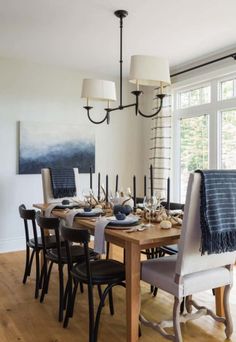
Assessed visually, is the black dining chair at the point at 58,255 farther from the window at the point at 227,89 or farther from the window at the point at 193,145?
the window at the point at 227,89

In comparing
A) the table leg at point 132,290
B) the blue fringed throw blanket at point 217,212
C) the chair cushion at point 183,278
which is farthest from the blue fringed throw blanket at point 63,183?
the blue fringed throw blanket at point 217,212

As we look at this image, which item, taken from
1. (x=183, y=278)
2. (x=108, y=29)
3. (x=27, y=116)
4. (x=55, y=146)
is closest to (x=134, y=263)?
(x=183, y=278)

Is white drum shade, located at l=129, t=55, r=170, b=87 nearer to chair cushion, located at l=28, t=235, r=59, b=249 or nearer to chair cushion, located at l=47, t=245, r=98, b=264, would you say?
chair cushion, located at l=47, t=245, r=98, b=264

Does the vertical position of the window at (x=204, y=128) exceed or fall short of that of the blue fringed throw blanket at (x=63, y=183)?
it exceeds it

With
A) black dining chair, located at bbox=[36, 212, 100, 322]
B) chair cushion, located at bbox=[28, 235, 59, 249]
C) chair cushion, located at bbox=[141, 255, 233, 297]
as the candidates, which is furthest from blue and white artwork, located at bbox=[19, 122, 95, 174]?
chair cushion, located at bbox=[141, 255, 233, 297]

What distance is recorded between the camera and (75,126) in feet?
16.7

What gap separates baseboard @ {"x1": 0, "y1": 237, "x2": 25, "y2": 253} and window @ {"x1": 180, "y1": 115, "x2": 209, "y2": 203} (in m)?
2.41

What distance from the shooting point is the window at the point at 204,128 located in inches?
171

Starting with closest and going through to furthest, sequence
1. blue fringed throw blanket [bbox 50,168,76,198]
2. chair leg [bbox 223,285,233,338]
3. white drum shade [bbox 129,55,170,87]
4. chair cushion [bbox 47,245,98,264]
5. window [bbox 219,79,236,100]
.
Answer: chair leg [bbox 223,285,233,338], white drum shade [bbox 129,55,170,87], chair cushion [bbox 47,245,98,264], blue fringed throw blanket [bbox 50,168,76,198], window [bbox 219,79,236,100]

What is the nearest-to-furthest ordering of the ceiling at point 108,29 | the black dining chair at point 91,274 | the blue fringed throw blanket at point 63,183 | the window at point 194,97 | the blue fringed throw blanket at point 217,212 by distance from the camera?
the blue fringed throw blanket at point 217,212 < the black dining chair at point 91,274 < the ceiling at point 108,29 < the blue fringed throw blanket at point 63,183 < the window at point 194,97

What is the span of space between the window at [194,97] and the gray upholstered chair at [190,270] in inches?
113

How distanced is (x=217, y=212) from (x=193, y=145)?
2979 millimetres

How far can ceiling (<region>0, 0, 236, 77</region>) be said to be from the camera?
3.06 meters

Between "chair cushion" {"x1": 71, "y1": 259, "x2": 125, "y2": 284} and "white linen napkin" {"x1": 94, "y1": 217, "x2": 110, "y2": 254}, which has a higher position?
"white linen napkin" {"x1": 94, "y1": 217, "x2": 110, "y2": 254}
